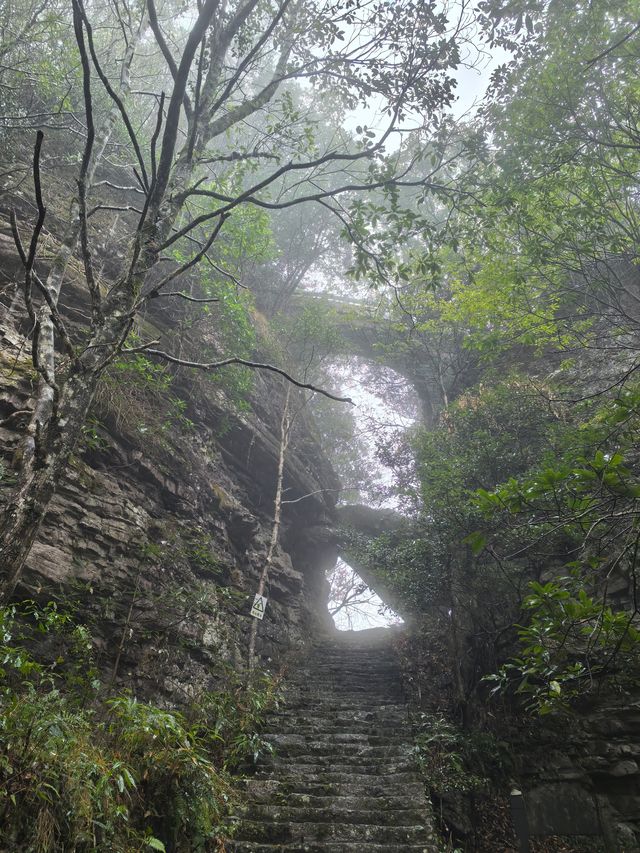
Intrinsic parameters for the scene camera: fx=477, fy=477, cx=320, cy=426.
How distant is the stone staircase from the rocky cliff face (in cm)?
161

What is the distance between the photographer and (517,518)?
7.16 meters

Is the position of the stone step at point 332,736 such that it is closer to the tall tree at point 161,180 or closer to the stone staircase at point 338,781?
the stone staircase at point 338,781

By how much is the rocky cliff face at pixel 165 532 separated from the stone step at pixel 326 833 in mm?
2212

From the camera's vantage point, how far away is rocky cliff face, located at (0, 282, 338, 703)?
18.6 feet

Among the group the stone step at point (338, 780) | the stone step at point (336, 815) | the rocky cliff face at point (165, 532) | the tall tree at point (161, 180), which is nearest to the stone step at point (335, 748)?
the stone step at point (338, 780)

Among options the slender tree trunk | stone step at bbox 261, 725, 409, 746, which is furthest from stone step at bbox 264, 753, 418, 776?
the slender tree trunk

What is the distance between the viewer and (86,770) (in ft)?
9.71

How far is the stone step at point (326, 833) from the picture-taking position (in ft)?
14.3

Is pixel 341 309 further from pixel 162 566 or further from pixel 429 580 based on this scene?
pixel 162 566

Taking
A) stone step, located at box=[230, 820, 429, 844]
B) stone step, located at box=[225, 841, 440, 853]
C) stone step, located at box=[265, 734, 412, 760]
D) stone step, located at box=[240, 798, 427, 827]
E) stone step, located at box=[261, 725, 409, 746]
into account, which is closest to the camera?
stone step, located at box=[225, 841, 440, 853]

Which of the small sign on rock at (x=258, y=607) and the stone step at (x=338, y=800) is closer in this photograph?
the stone step at (x=338, y=800)

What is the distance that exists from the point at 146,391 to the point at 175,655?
4290mm

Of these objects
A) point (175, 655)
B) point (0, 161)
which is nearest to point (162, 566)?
point (175, 655)

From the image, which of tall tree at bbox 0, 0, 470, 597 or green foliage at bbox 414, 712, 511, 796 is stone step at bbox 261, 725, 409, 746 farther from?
tall tree at bbox 0, 0, 470, 597
